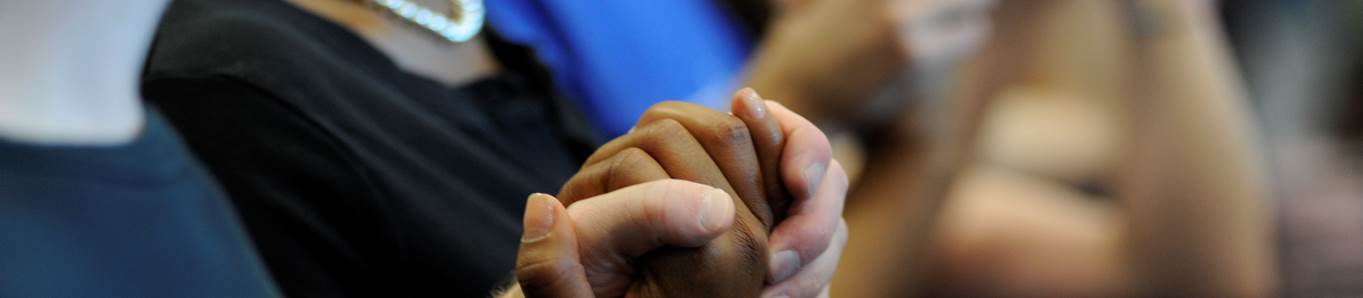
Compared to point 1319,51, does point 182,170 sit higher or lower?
lower

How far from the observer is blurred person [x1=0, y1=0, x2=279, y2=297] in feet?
1.07

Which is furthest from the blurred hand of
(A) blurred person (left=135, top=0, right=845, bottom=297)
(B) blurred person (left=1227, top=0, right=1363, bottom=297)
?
(B) blurred person (left=1227, top=0, right=1363, bottom=297)

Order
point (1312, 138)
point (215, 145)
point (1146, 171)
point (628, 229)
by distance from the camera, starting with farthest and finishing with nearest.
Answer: point (1312, 138) → point (1146, 171) → point (215, 145) → point (628, 229)

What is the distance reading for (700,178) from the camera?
0.32 metres

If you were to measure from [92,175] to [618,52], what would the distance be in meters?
0.34

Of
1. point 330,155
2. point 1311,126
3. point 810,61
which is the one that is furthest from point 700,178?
point 1311,126

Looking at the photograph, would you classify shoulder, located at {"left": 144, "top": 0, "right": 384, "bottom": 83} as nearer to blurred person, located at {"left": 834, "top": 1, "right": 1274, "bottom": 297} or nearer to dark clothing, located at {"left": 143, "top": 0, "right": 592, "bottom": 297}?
dark clothing, located at {"left": 143, "top": 0, "right": 592, "bottom": 297}

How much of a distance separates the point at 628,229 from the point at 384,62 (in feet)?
0.74

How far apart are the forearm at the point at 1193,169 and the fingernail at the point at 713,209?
21.8 inches

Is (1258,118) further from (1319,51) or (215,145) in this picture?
(215,145)

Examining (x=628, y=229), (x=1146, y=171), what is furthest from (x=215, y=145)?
(x=1146, y=171)

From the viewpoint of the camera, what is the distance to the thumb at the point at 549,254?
0.94 ft

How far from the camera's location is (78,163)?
34cm

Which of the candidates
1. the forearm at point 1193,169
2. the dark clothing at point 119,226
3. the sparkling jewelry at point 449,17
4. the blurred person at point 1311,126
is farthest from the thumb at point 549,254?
the blurred person at point 1311,126
